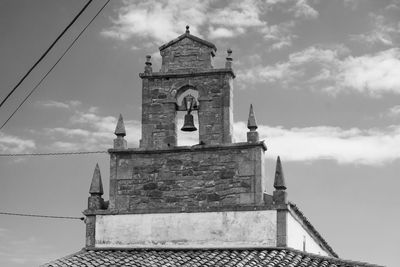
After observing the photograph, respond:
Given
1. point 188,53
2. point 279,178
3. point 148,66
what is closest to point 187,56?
point 188,53

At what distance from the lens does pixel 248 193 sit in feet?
61.1

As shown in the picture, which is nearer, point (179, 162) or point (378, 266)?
point (378, 266)

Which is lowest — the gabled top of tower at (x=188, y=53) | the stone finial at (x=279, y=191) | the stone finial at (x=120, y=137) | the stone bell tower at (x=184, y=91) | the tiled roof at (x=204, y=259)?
the tiled roof at (x=204, y=259)

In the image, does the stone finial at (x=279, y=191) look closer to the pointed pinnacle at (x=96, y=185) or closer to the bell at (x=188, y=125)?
the bell at (x=188, y=125)

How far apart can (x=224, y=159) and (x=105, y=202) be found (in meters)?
3.25

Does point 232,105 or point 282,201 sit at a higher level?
point 232,105

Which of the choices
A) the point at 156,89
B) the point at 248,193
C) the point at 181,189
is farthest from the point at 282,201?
the point at 156,89

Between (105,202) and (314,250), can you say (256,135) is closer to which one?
(105,202)

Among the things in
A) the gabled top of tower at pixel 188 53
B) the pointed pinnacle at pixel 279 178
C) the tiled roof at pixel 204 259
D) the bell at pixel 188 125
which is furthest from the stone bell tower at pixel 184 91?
the tiled roof at pixel 204 259

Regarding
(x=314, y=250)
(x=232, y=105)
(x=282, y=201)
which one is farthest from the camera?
(x=314, y=250)

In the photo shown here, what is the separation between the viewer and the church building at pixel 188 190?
18.3 m

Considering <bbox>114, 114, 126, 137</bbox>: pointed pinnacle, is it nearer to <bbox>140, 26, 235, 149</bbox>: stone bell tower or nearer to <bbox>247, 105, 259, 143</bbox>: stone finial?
<bbox>140, 26, 235, 149</bbox>: stone bell tower

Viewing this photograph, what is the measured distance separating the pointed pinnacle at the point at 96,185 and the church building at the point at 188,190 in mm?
25

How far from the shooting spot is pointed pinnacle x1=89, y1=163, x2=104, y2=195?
19609mm
